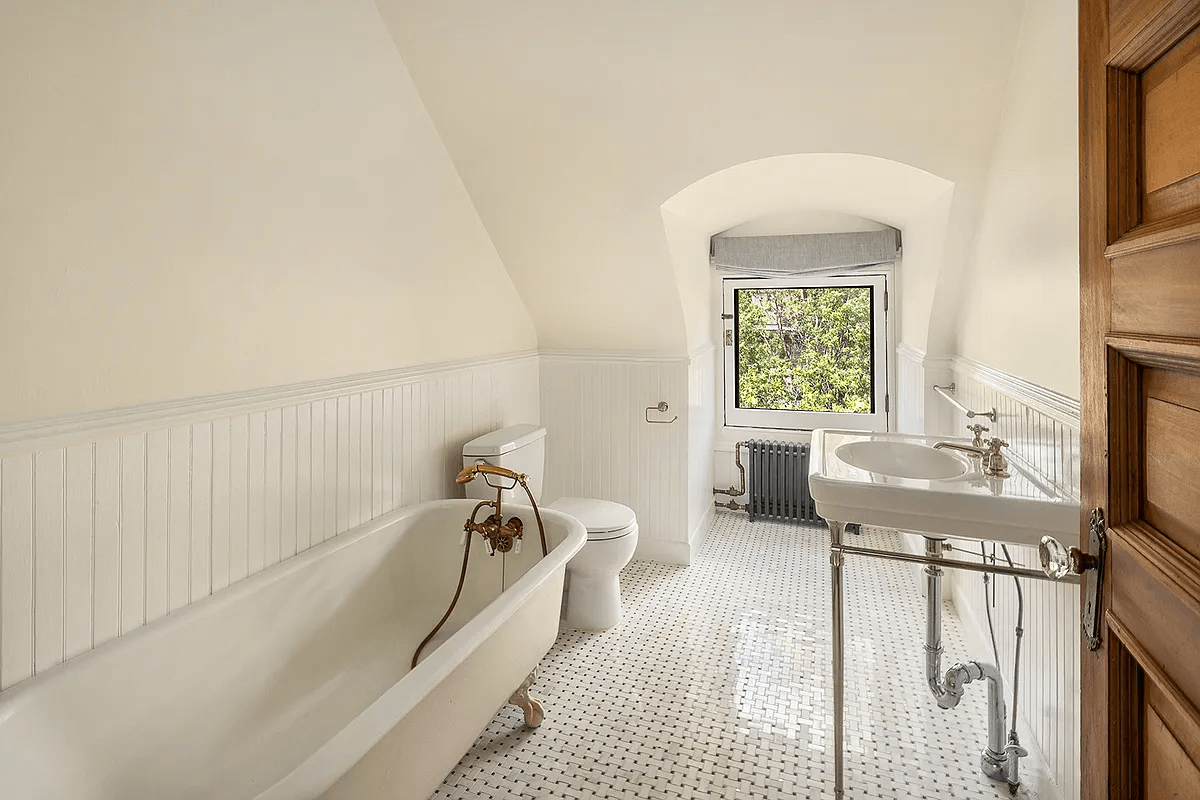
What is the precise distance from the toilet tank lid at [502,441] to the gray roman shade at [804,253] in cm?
179

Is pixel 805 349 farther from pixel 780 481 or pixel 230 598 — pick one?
pixel 230 598

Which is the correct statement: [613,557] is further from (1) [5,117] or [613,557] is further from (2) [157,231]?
(1) [5,117]

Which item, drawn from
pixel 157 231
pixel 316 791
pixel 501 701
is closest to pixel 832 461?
pixel 501 701

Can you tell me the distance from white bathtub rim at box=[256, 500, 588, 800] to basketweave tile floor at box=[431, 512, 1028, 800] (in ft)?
1.89

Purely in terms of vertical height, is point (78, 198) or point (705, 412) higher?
point (78, 198)

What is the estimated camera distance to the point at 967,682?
6.09ft

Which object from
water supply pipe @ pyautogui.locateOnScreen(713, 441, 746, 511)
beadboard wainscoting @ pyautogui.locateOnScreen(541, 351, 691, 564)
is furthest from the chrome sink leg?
water supply pipe @ pyautogui.locateOnScreen(713, 441, 746, 511)

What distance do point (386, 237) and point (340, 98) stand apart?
471 mm

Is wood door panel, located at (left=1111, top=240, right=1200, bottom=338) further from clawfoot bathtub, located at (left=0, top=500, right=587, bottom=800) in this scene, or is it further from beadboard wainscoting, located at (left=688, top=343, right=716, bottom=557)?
beadboard wainscoting, located at (left=688, top=343, right=716, bottom=557)

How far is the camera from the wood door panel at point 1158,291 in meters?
0.60

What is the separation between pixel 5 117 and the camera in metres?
1.23

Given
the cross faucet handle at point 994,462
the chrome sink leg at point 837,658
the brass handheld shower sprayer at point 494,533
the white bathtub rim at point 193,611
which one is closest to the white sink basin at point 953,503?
the cross faucet handle at point 994,462

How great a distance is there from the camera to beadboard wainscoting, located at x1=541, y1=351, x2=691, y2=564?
3.53 meters

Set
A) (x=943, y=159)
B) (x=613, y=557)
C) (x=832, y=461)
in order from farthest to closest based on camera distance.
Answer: (x=613, y=557)
(x=943, y=159)
(x=832, y=461)
